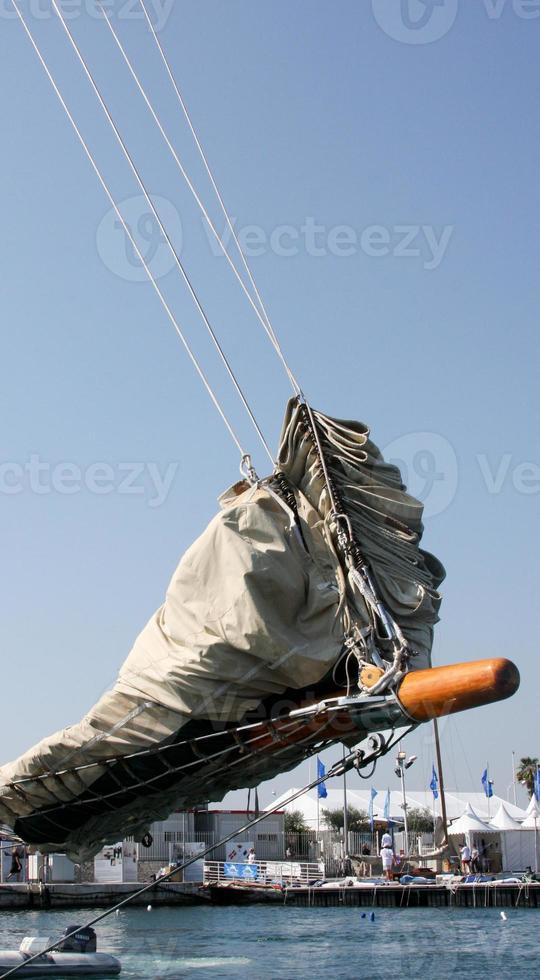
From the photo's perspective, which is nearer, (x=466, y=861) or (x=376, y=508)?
(x=376, y=508)

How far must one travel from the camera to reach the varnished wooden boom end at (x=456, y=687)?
780cm

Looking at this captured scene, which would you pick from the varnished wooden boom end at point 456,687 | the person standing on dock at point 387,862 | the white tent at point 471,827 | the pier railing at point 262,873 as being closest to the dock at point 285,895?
the pier railing at point 262,873

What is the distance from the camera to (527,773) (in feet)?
253

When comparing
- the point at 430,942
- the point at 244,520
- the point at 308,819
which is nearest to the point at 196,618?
the point at 244,520

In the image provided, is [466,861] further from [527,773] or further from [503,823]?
[527,773]

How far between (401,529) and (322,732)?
6.59 feet

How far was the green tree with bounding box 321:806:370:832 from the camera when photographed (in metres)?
64.9

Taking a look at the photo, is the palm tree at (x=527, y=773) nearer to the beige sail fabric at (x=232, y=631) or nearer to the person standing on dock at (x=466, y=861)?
the person standing on dock at (x=466, y=861)

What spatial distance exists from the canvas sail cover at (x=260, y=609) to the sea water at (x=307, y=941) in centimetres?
823

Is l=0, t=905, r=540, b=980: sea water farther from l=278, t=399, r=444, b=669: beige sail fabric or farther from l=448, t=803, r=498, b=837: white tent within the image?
l=448, t=803, r=498, b=837: white tent

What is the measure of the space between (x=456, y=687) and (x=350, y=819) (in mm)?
67155

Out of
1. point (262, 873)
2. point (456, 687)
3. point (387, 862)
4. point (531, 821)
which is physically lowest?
point (262, 873)

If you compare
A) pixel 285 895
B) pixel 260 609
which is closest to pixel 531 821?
pixel 285 895

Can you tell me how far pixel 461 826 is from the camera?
51.8m
